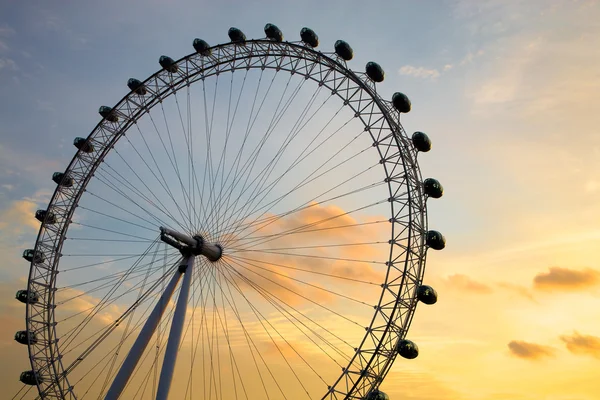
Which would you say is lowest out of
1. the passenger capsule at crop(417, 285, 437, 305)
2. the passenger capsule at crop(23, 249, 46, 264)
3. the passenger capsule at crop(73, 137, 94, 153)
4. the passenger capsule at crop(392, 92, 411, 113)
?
the passenger capsule at crop(417, 285, 437, 305)

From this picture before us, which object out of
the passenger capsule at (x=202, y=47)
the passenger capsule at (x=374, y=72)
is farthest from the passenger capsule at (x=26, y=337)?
the passenger capsule at (x=374, y=72)

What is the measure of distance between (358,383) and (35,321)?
25.6 m

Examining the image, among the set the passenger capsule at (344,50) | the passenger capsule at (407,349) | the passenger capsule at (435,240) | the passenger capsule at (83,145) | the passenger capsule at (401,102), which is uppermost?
the passenger capsule at (344,50)

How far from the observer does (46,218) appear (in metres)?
36.2

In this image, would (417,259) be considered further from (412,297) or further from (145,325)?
(145,325)

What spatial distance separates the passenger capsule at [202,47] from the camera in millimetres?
32812

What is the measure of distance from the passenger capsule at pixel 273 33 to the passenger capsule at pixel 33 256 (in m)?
23.7

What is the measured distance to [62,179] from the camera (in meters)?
36.1

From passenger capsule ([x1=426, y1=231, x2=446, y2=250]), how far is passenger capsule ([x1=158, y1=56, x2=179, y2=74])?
21.4 metres

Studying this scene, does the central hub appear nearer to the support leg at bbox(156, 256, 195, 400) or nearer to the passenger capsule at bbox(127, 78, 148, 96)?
the support leg at bbox(156, 256, 195, 400)

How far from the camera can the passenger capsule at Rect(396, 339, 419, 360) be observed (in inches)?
884

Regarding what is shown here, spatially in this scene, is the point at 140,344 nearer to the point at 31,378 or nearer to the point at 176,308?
the point at 176,308

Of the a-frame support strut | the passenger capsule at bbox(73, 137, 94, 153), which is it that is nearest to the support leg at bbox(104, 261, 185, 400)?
→ the a-frame support strut

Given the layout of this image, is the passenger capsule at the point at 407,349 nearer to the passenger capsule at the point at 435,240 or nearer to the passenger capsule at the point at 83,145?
the passenger capsule at the point at 435,240
